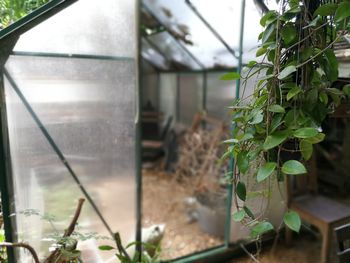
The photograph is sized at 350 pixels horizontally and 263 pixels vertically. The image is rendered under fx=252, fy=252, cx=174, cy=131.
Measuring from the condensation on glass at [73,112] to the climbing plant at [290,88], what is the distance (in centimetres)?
83

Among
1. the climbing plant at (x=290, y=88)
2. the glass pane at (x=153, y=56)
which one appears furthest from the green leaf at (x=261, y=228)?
the glass pane at (x=153, y=56)

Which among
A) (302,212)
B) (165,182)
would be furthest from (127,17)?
(165,182)

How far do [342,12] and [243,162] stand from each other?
0.52 metres

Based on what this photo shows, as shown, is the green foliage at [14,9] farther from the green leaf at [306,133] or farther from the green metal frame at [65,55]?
the green leaf at [306,133]

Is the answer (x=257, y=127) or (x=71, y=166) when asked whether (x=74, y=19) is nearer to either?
(x=71, y=166)

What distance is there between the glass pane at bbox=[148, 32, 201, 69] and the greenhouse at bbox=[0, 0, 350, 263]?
1.25 meters

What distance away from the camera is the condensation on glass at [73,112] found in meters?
1.19

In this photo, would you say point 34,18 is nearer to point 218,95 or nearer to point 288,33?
point 288,33

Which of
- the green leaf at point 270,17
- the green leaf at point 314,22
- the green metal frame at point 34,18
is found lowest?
the green leaf at point 314,22

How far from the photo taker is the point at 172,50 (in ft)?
13.0

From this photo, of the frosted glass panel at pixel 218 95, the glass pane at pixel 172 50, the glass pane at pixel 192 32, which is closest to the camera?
the glass pane at pixel 192 32

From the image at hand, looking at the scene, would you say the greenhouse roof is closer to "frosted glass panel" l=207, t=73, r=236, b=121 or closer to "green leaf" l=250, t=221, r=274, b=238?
"frosted glass panel" l=207, t=73, r=236, b=121

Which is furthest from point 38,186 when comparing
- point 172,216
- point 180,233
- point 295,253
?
point 295,253

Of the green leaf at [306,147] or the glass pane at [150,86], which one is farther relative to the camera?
the glass pane at [150,86]
